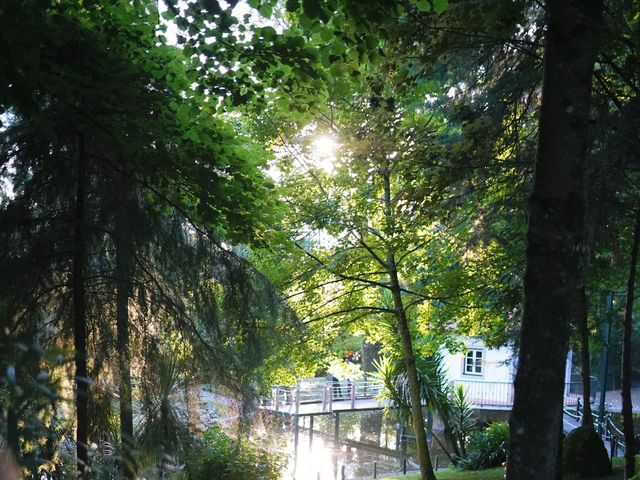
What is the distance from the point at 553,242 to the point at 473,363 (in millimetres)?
30666

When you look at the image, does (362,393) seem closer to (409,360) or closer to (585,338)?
(409,360)

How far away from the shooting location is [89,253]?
6199mm

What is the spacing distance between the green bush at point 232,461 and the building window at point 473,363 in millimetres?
22994

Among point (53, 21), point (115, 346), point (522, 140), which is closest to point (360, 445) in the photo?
point (522, 140)

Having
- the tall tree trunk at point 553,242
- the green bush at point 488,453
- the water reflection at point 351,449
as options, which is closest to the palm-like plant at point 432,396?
the green bush at point 488,453

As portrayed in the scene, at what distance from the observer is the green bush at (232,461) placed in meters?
9.87

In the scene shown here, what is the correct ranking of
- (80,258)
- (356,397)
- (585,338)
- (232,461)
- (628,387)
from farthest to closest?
(356,397)
(585,338)
(232,461)
(628,387)
(80,258)

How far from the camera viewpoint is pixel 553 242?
3600 mm

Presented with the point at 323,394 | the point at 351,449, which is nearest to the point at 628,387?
the point at 323,394

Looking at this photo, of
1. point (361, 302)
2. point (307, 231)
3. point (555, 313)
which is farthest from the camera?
point (361, 302)

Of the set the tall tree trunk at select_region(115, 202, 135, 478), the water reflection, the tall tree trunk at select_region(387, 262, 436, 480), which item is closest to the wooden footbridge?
the water reflection

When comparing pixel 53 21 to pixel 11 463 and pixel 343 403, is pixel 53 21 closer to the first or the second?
pixel 11 463

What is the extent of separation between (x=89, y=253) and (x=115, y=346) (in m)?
0.91

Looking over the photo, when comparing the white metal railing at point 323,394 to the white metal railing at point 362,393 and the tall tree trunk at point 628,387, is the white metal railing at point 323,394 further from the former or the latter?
the tall tree trunk at point 628,387
